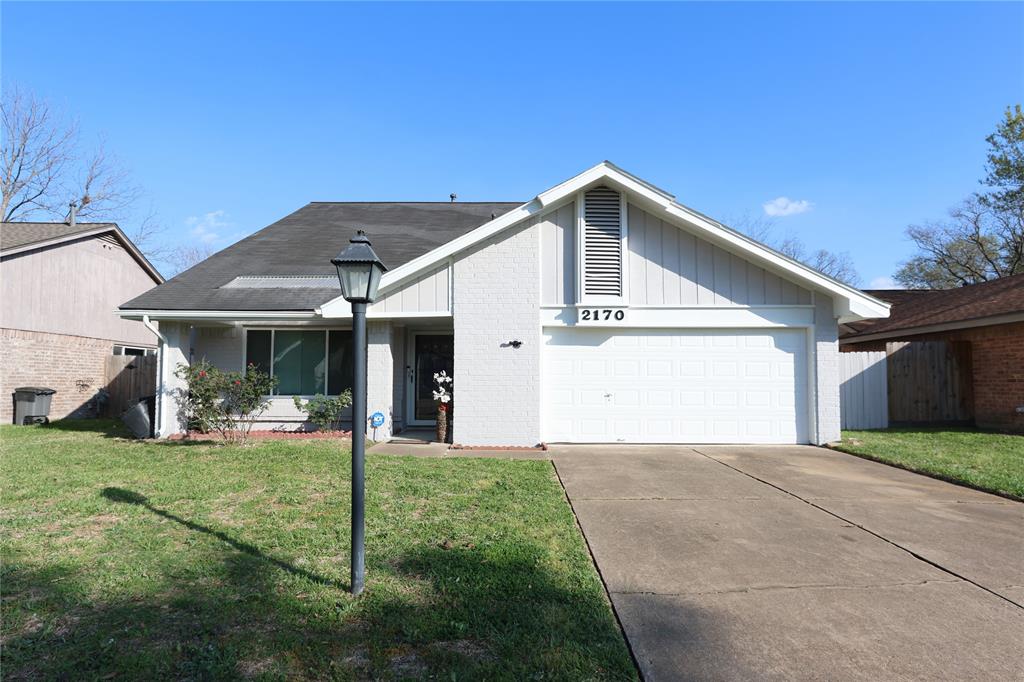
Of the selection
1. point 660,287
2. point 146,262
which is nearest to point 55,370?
point 146,262

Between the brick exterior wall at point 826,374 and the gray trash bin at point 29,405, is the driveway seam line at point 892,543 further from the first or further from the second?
the gray trash bin at point 29,405

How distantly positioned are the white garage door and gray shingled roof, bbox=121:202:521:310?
16.4ft

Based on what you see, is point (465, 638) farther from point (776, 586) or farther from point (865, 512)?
point (865, 512)

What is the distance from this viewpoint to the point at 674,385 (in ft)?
32.2

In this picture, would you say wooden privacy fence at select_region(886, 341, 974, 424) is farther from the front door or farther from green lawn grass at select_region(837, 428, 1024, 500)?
the front door

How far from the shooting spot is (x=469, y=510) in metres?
5.28

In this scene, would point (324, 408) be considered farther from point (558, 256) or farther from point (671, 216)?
point (671, 216)

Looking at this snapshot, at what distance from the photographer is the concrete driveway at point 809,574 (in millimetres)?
2777

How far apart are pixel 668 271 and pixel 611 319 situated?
145cm

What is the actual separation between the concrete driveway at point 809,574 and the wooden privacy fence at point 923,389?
19.8 feet

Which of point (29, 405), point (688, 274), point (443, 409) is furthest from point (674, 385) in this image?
point (29, 405)

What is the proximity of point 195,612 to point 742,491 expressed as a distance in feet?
18.6

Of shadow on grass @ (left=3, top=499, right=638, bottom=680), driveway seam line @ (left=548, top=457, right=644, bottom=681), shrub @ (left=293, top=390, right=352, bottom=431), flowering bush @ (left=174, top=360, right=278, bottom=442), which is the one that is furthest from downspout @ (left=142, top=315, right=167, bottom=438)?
driveway seam line @ (left=548, top=457, right=644, bottom=681)

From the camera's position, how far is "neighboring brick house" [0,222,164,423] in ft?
45.3
